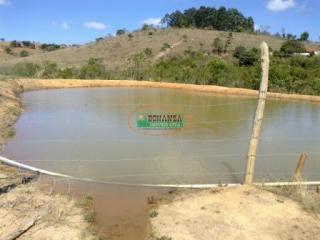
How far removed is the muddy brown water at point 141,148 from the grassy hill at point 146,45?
26352 mm

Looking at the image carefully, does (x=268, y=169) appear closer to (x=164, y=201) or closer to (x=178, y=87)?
(x=164, y=201)

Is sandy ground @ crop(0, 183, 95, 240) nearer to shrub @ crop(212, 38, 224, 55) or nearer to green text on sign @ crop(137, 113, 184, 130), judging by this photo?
green text on sign @ crop(137, 113, 184, 130)

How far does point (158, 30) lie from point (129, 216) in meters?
44.9

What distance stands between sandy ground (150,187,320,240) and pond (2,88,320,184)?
89 centimetres

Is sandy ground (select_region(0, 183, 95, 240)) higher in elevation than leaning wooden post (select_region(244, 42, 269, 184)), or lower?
lower

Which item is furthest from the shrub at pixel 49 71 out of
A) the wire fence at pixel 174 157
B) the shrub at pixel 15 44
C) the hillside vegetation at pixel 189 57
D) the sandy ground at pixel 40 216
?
the shrub at pixel 15 44

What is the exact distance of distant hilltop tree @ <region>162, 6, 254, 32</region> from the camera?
2227 inches

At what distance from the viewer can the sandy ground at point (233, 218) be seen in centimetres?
375

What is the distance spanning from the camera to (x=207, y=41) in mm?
41656

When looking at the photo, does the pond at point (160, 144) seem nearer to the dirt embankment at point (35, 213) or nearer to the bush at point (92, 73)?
the dirt embankment at point (35, 213)

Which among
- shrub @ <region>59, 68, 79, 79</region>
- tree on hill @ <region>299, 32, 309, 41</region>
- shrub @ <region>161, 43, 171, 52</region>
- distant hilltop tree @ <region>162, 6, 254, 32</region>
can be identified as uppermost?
distant hilltop tree @ <region>162, 6, 254, 32</region>

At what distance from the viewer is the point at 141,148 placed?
7.14 metres

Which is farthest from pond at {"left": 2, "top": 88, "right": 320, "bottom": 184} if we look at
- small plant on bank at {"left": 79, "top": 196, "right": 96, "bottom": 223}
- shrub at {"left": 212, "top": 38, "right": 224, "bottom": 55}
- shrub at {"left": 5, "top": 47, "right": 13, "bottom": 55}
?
shrub at {"left": 5, "top": 47, "right": 13, "bottom": 55}

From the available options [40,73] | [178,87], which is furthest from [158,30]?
[178,87]
